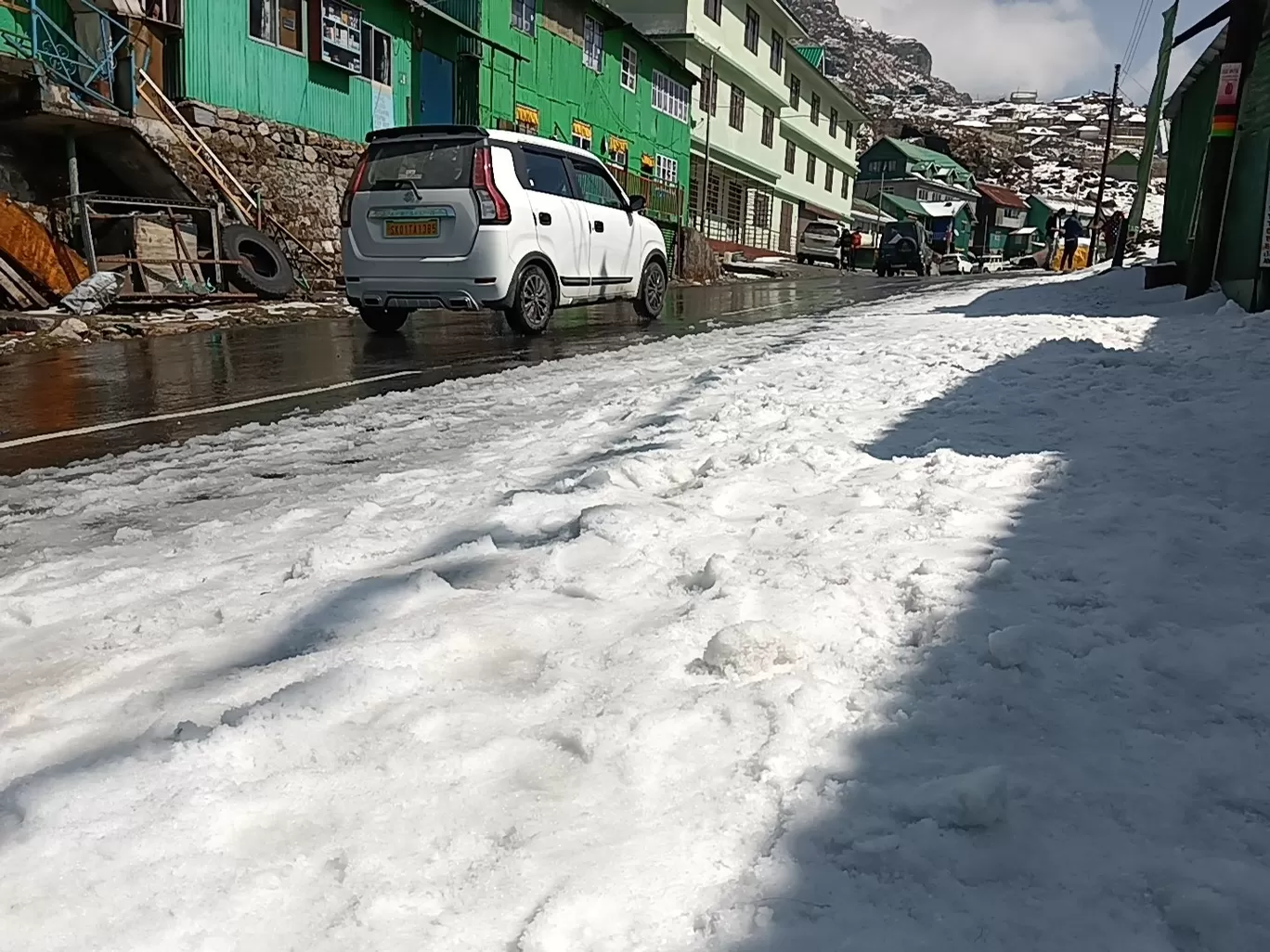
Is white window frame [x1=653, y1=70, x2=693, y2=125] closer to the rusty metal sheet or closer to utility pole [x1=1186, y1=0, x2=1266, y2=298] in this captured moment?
the rusty metal sheet

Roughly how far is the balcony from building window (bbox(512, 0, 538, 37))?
4.40 meters

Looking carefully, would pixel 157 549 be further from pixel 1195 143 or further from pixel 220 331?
pixel 1195 143

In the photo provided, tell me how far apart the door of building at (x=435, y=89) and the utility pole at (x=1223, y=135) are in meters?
15.6

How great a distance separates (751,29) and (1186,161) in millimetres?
27492

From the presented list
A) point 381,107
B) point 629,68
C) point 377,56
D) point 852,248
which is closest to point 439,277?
point 381,107

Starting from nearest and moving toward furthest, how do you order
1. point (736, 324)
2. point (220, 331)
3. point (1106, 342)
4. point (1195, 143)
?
point (1106, 342)
point (220, 331)
point (736, 324)
point (1195, 143)

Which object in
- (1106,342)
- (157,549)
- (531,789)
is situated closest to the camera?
(531,789)

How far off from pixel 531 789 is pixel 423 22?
21.9m

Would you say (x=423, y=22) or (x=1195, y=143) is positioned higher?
(x=423, y=22)

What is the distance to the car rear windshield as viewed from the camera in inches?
337

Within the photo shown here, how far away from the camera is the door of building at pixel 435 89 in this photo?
68.2 feet

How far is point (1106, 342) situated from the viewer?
295 inches

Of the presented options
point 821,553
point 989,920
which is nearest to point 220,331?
point 821,553

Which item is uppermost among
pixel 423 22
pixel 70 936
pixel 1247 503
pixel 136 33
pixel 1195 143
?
pixel 423 22
